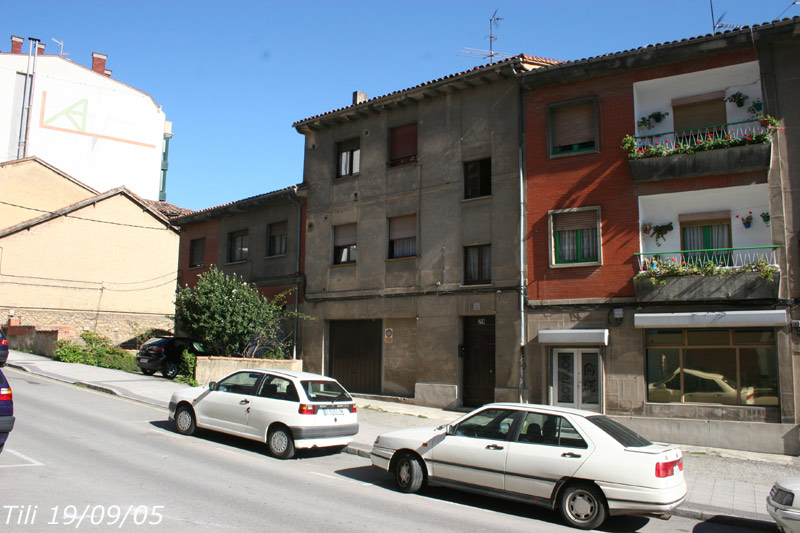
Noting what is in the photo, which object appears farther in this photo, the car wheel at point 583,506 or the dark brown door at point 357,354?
the dark brown door at point 357,354

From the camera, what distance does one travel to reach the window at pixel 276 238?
23.6 m

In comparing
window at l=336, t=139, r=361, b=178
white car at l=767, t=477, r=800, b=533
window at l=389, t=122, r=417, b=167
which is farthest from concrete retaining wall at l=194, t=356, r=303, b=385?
white car at l=767, t=477, r=800, b=533

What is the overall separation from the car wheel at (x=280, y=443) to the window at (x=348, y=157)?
1232 centimetres

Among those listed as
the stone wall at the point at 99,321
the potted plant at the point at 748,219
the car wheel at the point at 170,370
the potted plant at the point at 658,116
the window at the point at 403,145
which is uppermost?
the window at the point at 403,145

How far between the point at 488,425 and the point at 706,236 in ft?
31.9

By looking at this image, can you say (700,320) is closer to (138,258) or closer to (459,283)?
(459,283)

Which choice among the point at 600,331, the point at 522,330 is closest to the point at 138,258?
the point at 522,330

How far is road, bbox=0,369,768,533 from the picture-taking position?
6.52m

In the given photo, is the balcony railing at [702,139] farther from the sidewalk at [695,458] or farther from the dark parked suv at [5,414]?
the dark parked suv at [5,414]

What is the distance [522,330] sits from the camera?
16.2 meters

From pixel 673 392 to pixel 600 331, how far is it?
2.19 meters

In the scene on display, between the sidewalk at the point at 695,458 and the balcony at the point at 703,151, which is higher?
the balcony at the point at 703,151

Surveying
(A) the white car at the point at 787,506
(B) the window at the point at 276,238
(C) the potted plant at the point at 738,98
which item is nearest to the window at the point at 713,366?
(C) the potted plant at the point at 738,98

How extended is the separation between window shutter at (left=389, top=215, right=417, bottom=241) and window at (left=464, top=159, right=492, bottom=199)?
2045mm
